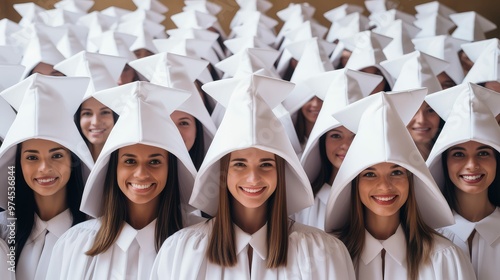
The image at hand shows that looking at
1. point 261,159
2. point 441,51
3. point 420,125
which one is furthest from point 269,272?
point 441,51

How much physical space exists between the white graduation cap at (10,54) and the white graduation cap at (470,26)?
359 cm

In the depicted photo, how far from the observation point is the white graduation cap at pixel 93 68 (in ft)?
10.6

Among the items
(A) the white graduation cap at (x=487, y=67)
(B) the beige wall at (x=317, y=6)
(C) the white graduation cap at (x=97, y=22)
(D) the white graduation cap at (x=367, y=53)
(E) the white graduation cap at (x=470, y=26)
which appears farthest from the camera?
(B) the beige wall at (x=317, y=6)

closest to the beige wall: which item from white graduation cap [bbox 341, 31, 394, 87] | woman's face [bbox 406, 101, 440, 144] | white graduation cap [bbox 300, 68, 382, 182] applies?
white graduation cap [bbox 341, 31, 394, 87]

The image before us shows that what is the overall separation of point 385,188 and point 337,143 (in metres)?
0.71

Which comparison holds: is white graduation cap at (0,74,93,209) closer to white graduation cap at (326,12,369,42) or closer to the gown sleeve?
the gown sleeve

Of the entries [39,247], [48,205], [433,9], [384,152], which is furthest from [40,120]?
[433,9]

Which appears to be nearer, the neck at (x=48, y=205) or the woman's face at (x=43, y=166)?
the woman's face at (x=43, y=166)

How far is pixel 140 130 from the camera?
7.11 feet

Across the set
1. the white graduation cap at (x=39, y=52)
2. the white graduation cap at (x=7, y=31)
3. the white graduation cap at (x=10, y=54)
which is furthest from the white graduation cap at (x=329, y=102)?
the white graduation cap at (x=7, y=31)

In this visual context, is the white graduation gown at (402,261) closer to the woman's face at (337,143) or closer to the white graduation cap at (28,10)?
the woman's face at (337,143)

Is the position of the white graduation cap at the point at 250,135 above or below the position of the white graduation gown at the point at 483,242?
above

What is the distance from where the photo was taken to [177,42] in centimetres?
429

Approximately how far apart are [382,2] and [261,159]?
4.28m
